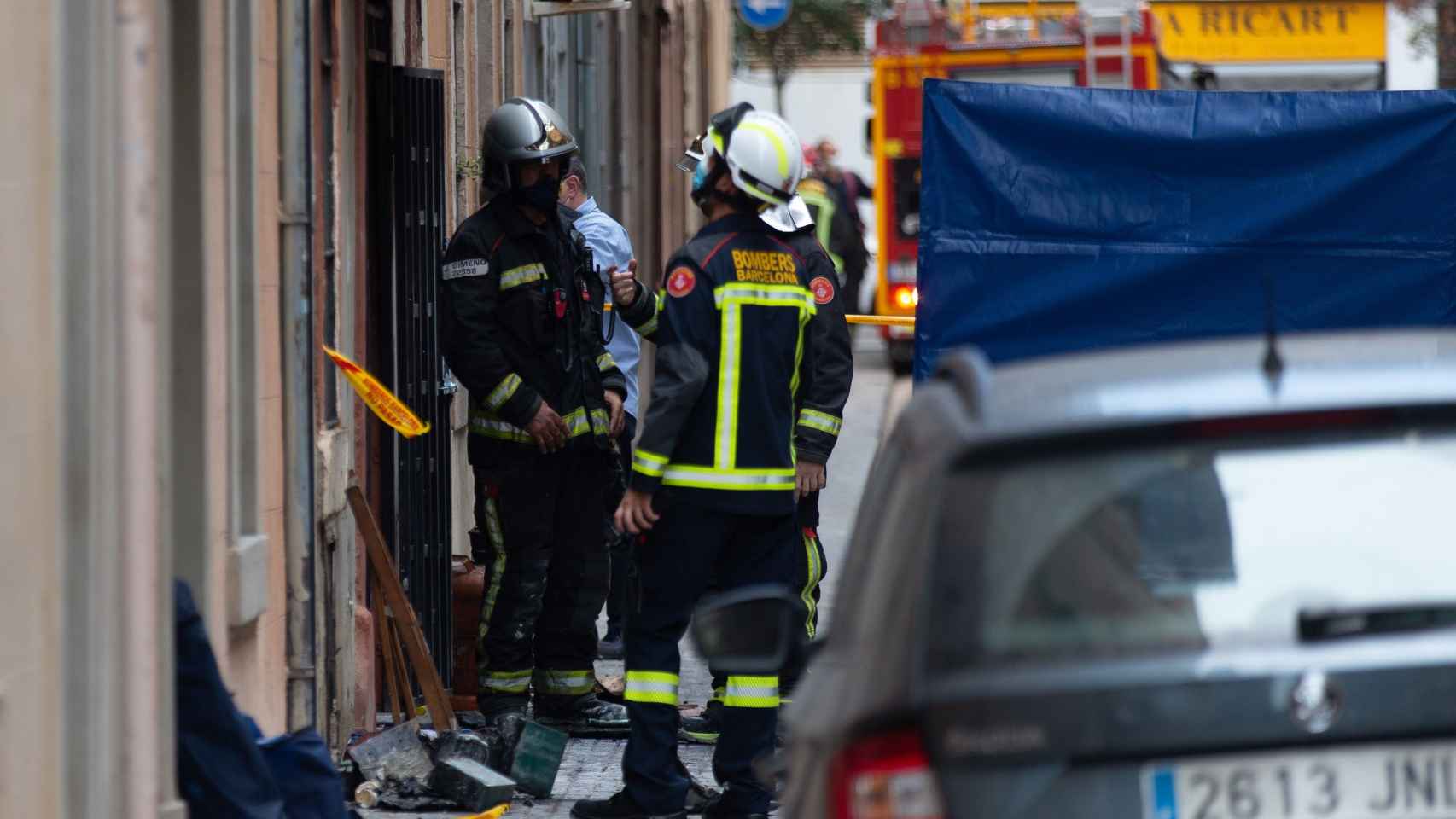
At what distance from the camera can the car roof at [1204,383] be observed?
125 inches

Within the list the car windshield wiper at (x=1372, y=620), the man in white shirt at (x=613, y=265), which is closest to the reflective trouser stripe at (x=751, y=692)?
the man in white shirt at (x=613, y=265)

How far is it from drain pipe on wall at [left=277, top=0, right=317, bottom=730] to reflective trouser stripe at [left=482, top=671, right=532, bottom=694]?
1.24m

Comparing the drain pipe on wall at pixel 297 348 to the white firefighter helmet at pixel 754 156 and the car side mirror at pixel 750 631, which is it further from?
the car side mirror at pixel 750 631

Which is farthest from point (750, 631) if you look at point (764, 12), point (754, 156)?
point (764, 12)

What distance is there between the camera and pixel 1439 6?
1870 cm

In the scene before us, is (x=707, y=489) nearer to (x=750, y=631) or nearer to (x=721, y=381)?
(x=721, y=381)

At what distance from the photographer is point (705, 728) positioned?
8055mm

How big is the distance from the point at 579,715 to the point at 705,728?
1.40 ft

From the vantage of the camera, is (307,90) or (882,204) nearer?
(307,90)

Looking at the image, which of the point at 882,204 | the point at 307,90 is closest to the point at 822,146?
the point at 882,204

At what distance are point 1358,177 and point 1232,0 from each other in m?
21.6

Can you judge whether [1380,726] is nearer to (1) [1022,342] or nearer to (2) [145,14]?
(2) [145,14]

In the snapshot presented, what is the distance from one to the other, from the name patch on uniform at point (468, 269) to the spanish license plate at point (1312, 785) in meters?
5.04

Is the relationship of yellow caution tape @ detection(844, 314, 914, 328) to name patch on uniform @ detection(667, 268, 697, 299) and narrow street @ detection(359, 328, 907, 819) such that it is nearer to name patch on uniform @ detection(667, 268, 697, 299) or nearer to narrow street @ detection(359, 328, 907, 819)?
narrow street @ detection(359, 328, 907, 819)
